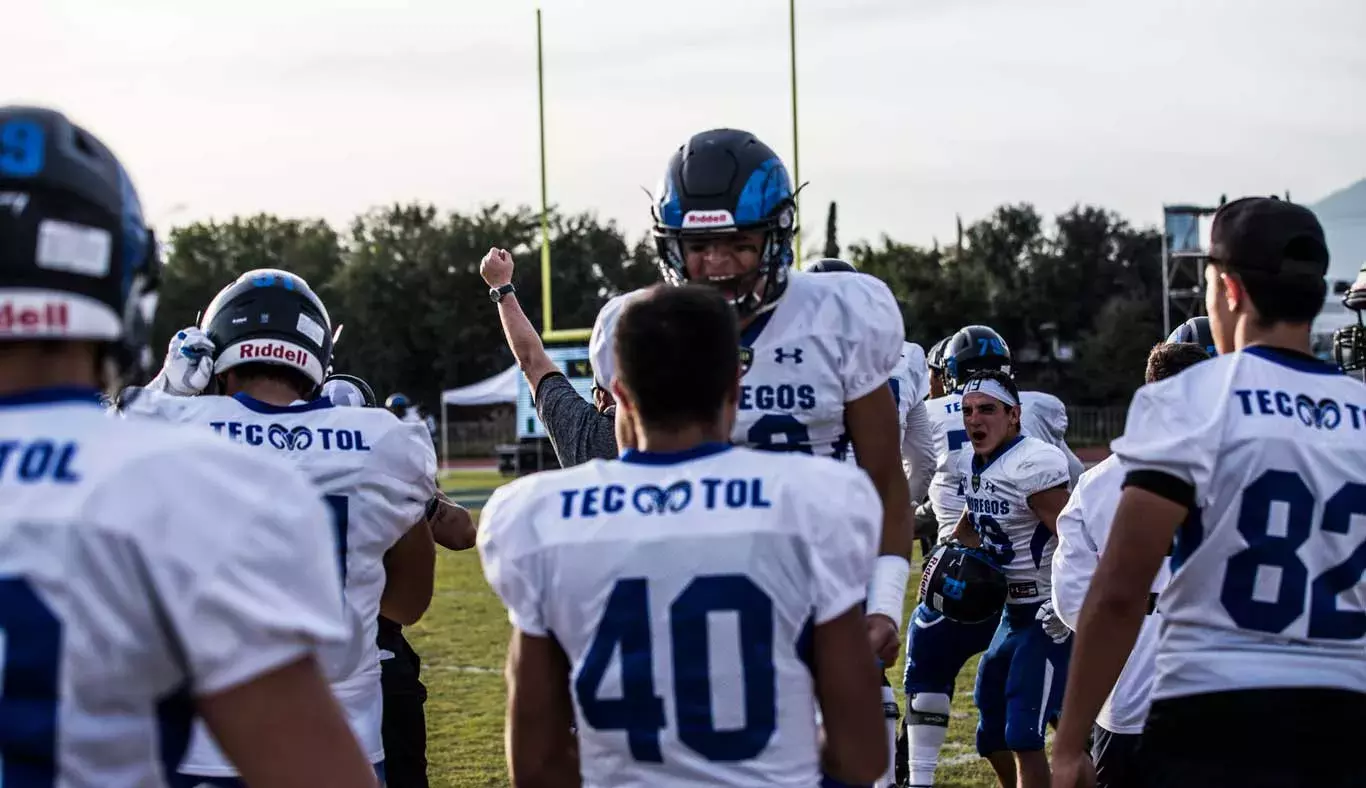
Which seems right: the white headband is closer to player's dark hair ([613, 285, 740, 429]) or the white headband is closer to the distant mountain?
player's dark hair ([613, 285, 740, 429])

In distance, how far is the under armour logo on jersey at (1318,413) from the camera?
3020mm

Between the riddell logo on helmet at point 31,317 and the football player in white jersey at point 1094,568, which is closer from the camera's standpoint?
the riddell logo on helmet at point 31,317

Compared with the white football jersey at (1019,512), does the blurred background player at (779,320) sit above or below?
above

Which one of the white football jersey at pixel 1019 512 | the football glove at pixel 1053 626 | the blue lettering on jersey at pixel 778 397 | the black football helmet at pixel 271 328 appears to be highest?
the black football helmet at pixel 271 328

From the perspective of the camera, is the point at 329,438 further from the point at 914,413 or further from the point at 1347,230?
the point at 1347,230

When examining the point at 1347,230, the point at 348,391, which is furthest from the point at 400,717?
the point at 1347,230

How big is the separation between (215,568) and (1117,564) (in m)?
1.91

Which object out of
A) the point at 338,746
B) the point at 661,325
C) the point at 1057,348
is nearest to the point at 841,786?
the point at 661,325

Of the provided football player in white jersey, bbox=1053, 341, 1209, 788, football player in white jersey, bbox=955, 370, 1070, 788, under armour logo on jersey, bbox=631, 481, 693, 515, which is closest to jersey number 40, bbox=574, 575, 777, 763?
under armour logo on jersey, bbox=631, 481, 693, 515

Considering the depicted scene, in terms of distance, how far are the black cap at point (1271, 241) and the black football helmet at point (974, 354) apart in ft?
11.9

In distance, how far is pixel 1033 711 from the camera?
592cm

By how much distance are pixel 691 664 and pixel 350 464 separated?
1.40 meters

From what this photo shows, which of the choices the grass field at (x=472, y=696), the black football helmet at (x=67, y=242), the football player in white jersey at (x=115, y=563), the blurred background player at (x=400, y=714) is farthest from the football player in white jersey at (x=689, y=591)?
the grass field at (x=472, y=696)

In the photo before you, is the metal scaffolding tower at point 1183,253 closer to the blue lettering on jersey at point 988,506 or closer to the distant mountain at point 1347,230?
the distant mountain at point 1347,230
